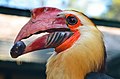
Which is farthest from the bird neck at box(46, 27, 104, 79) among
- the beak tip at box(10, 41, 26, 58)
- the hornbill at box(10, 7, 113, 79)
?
the beak tip at box(10, 41, 26, 58)

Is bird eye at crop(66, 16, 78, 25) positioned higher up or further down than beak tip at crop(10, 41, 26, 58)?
higher up

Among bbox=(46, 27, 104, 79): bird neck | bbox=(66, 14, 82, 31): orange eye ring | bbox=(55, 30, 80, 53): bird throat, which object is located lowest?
bbox=(46, 27, 104, 79): bird neck

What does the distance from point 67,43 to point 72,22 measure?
0.41 feet

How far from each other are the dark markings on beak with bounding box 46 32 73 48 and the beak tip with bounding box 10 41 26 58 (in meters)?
0.14

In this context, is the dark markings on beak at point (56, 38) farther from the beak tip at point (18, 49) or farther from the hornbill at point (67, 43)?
the beak tip at point (18, 49)

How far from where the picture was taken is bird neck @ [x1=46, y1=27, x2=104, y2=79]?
1.82 meters

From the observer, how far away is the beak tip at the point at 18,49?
1.89m

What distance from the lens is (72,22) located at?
6.26ft

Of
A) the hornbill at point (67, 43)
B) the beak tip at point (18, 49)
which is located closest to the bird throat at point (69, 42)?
the hornbill at point (67, 43)

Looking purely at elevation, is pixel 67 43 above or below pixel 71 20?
below

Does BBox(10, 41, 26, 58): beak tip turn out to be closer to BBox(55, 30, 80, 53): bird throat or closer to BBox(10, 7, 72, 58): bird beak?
BBox(10, 7, 72, 58): bird beak

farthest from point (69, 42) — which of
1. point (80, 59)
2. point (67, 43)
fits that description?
point (80, 59)

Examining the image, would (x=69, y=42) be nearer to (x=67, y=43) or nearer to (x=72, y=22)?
(x=67, y=43)

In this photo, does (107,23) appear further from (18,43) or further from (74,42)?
(18,43)
